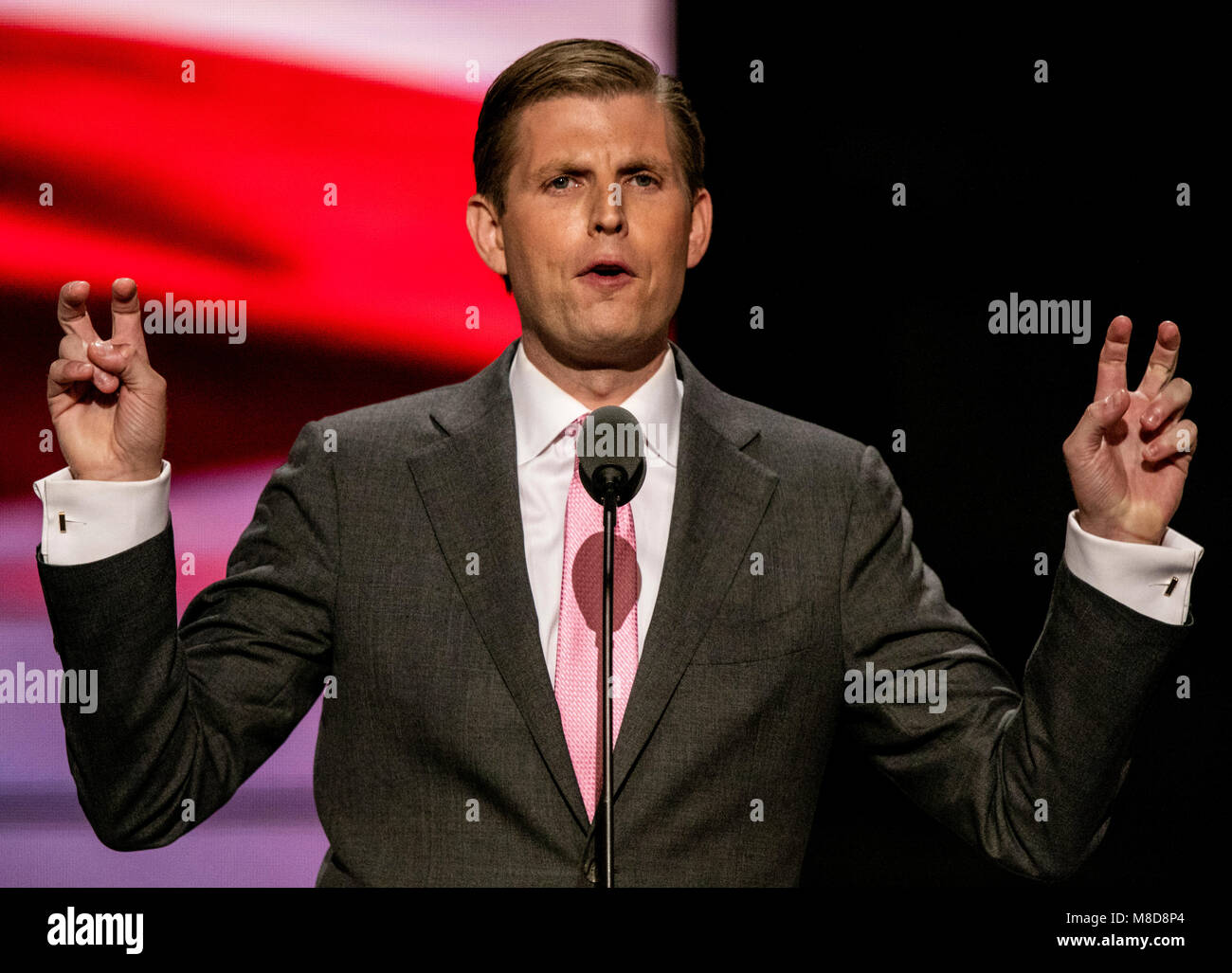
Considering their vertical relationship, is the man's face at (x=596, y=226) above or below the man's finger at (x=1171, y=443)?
above

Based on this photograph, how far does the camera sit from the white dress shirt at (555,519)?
4.81 feet

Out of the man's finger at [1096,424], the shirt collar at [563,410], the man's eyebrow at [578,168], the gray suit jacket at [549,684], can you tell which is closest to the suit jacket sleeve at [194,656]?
the gray suit jacket at [549,684]

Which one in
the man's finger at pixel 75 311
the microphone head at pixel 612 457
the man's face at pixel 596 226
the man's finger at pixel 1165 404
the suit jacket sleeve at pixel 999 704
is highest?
the man's face at pixel 596 226

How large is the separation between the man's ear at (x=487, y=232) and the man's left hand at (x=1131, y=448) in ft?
2.98

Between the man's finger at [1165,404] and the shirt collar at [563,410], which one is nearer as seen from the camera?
the man's finger at [1165,404]

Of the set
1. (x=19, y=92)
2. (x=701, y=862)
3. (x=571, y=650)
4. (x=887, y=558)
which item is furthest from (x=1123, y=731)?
(x=19, y=92)

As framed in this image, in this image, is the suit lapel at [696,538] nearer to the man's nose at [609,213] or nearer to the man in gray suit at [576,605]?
the man in gray suit at [576,605]

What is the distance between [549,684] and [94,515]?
569mm

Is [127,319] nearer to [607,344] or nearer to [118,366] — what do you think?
[118,366]

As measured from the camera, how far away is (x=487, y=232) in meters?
2.03

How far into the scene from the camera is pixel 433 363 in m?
2.57

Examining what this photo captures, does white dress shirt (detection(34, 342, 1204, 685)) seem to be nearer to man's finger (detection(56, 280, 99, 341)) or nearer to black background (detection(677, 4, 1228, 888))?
man's finger (detection(56, 280, 99, 341))

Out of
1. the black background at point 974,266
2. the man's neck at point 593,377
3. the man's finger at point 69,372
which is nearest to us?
the man's finger at point 69,372
